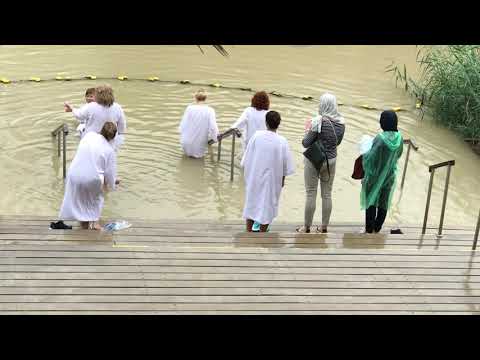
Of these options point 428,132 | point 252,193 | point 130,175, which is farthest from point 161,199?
point 428,132

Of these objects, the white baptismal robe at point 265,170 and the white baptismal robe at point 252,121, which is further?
the white baptismal robe at point 252,121

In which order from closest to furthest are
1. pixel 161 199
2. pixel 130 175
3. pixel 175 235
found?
pixel 175 235 < pixel 161 199 < pixel 130 175

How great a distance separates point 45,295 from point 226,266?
4.91 feet

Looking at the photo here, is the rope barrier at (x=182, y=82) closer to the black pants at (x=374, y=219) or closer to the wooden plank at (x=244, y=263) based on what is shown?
the black pants at (x=374, y=219)

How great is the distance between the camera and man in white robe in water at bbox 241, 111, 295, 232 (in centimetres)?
736

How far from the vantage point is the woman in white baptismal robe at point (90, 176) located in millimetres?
7273

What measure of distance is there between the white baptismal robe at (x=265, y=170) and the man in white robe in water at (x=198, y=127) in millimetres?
3198

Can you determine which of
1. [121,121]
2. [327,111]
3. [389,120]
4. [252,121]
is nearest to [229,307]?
[327,111]

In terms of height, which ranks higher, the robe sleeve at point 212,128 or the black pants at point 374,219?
the robe sleeve at point 212,128

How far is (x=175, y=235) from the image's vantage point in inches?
283

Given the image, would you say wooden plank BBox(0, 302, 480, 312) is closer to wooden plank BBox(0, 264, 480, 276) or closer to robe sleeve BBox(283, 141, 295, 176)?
wooden plank BBox(0, 264, 480, 276)

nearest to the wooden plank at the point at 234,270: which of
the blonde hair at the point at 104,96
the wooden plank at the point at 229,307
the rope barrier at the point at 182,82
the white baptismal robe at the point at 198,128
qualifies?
the wooden plank at the point at 229,307

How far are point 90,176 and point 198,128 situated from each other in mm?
3605
